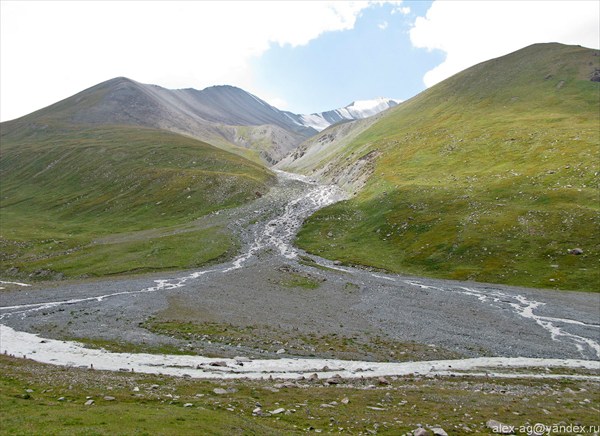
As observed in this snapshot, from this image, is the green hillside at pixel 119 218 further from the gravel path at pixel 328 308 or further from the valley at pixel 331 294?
the gravel path at pixel 328 308

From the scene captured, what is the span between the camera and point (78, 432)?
18.1 meters

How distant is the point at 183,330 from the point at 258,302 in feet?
52.9

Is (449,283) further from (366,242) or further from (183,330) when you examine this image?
(183,330)

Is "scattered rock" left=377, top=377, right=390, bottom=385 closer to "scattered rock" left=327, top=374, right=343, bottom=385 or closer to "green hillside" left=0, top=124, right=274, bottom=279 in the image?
"scattered rock" left=327, top=374, right=343, bottom=385

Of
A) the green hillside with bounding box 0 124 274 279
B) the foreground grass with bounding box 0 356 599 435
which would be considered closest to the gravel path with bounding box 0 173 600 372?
the foreground grass with bounding box 0 356 599 435

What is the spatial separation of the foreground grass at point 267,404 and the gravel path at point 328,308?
11358 millimetres

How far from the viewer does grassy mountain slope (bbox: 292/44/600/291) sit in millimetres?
81375

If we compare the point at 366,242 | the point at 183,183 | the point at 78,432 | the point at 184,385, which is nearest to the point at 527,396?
the point at 184,385

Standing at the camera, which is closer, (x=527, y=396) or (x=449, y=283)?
(x=527, y=396)

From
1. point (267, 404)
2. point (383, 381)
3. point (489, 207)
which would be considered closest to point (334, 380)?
point (383, 381)

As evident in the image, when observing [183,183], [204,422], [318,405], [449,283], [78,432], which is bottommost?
[449,283]

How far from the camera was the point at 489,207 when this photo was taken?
338 ft

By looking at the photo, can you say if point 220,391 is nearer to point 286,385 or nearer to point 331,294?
point 286,385

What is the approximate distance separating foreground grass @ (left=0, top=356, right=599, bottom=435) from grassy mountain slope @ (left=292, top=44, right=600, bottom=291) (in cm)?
5026
